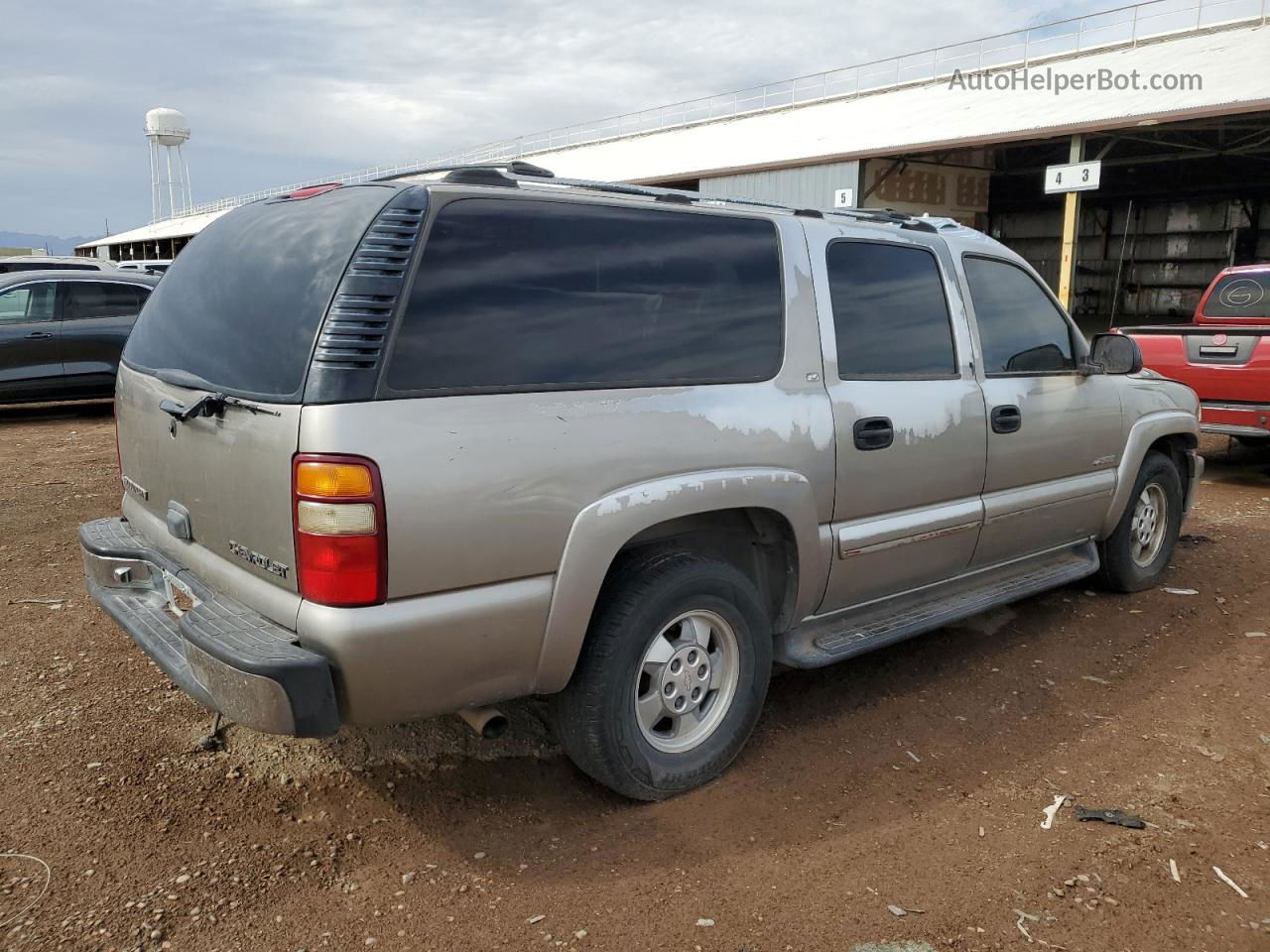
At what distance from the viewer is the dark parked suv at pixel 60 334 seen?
35.0 ft

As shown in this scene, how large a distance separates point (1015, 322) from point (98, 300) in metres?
10.8

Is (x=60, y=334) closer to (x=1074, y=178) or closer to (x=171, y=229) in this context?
(x=1074, y=178)

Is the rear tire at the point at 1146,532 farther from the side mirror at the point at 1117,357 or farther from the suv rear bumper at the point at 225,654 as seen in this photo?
the suv rear bumper at the point at 225,654

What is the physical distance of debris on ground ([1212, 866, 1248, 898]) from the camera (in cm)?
268

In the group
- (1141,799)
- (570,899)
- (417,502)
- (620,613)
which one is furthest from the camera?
(1141,799)

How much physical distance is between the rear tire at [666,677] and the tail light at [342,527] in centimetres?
76

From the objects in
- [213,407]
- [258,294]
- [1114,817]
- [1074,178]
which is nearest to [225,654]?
[213,407]

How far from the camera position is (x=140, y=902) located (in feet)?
8.42

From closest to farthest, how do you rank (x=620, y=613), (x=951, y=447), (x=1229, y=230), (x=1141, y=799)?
1. (x=620, y=613)
2. (x=1141, y=799)
3. (x=951, y=447)
4. (x=1229, y=230)

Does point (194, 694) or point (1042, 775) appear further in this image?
point (1042, 775)

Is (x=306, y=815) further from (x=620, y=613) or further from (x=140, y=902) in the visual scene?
(x=620, y=613)

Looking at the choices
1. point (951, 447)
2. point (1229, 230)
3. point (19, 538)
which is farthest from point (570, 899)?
point (1229, 230)

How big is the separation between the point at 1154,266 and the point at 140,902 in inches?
1178

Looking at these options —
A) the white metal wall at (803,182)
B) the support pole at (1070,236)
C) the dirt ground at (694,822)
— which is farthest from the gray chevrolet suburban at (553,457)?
the white metal wall at (803,182)
